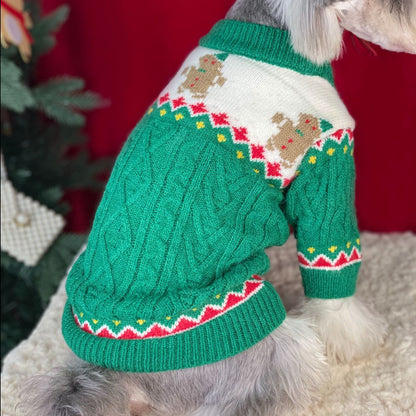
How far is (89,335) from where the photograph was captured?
2.77 ft

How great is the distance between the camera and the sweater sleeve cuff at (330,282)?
3.02 ft

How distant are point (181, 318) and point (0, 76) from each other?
79 cm

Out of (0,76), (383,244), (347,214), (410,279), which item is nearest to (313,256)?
(347,214)

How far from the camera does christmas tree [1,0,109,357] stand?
4.24ft

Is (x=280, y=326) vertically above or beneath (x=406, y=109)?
beneath

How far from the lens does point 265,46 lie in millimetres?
858

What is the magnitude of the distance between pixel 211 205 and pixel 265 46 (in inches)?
10.3

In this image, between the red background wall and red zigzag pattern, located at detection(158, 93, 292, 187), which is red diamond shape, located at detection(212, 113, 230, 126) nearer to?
red zigzag pattern, located at detection(158, 93, 292, 187)

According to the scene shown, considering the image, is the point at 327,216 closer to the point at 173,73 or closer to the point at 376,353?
the point at 376,353

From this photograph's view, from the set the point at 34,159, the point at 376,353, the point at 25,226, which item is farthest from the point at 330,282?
the point at 34,159

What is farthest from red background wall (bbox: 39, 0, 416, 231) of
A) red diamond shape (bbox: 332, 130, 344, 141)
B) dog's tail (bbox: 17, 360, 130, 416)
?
dog's tail (bbox: 17, 360, 130, 416)

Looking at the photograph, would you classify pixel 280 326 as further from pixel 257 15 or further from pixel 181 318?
pixel 257 15

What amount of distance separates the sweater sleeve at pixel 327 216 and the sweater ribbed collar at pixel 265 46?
124mm

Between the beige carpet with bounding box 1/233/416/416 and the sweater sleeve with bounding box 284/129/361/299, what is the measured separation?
0.50 ft
